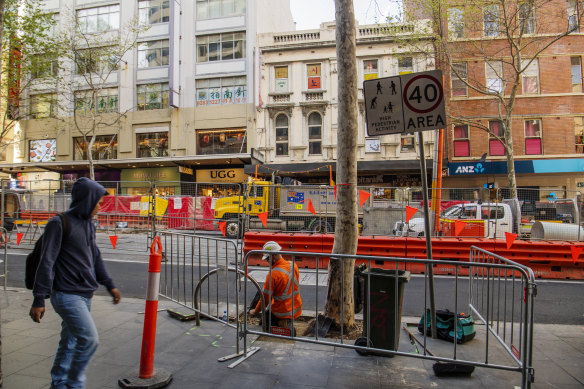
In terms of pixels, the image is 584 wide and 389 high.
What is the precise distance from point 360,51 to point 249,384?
2292 centimetres

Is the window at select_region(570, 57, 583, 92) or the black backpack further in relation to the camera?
the window at select_region(570, 57, 583, 92)

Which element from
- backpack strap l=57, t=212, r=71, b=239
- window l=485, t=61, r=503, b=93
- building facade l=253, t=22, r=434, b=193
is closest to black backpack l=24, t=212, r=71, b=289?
backpack strap l=57, t=212, r=71, b=239

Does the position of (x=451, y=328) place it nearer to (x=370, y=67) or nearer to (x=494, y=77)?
(x=370, y=67)

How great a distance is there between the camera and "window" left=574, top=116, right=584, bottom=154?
21188 mm

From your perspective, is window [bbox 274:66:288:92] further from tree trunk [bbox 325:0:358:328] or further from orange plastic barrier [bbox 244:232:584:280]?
tree trunk [bbox 325:0:358:328]

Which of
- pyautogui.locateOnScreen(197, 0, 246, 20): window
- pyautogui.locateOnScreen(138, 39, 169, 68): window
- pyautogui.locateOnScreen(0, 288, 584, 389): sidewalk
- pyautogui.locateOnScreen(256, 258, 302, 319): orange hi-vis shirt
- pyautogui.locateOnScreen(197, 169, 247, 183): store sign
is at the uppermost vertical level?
pyautogui.locateOnScreen(197, 0, 246, 20): window

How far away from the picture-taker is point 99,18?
27.2 meters

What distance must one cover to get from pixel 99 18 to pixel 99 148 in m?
10.0

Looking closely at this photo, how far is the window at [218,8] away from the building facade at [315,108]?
2961 mm

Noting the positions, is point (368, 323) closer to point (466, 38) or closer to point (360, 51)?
point (466, 38)

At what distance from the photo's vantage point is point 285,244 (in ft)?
34.3

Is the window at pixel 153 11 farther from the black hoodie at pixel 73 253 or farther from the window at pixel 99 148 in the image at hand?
the black hoodie at pixel 73 253

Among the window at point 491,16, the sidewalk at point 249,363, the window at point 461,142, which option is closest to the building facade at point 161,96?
the window at point 461,142

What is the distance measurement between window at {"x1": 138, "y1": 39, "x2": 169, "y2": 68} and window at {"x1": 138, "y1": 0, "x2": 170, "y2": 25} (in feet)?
5.28
